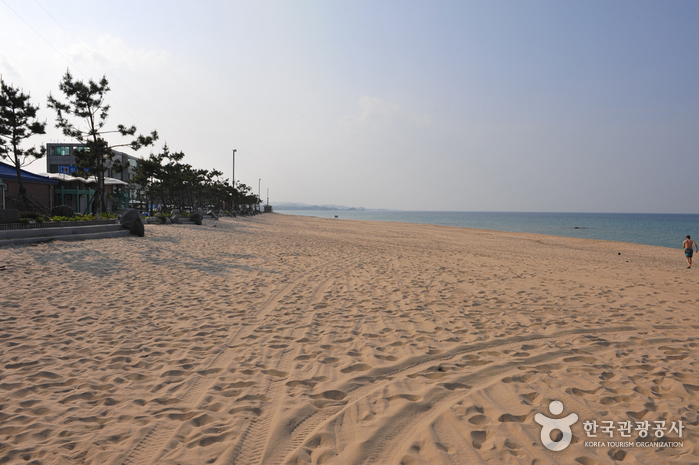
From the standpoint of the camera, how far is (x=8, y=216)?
13.4 meters

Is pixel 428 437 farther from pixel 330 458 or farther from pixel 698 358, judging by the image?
pixel 698 358

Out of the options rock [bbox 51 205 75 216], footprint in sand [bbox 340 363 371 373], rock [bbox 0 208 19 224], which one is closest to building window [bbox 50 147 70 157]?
rock [bbox 51 205 75 216]

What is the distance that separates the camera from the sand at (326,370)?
9.29ft

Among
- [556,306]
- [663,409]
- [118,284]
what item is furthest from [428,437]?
[118,284]

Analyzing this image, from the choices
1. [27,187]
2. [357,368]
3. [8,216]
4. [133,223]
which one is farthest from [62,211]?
[357,368]

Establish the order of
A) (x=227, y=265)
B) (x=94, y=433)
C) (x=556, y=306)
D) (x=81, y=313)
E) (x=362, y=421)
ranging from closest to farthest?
(x=94, y=433) < (x=362, y=421) < (x=81, y=313) < (x=556, y=306) < (x=227, y=265)

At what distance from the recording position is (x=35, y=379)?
3.68 meters

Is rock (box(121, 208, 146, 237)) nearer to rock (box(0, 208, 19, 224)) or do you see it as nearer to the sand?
rock (box(0, 208, 19, 224))

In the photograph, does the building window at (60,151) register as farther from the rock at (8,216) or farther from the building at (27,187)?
the rock at (8,216)

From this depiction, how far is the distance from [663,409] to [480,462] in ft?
7.39

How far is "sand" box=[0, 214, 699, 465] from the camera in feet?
9.29

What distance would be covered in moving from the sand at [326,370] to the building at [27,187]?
2011 cm

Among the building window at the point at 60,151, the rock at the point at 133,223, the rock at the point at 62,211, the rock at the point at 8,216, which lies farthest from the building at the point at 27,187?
the building window at the point at 60,151

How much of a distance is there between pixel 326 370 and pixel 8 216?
16121 millimetres
